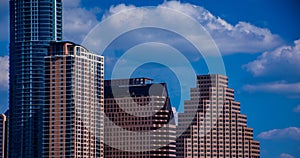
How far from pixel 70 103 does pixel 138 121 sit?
14.6 m

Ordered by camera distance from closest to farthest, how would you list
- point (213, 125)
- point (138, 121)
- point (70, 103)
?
point (70, 103), point (138, 121), point (213, 125)

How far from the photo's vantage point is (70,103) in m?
127

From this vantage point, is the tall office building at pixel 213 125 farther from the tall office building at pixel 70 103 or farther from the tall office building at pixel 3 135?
the tall office building at pixel 3 135

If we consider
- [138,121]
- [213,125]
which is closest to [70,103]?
[138,121]

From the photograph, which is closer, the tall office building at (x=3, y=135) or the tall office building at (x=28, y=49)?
the tall office building at (x=28, y=49)

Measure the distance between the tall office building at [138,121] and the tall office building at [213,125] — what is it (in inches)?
89.8

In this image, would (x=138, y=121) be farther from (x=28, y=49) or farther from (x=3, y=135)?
(x=3, y=135)

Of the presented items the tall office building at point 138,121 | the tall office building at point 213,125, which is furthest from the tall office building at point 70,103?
the tall office building at point 213,125

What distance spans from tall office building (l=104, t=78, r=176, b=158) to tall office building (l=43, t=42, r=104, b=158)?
7.61 meters

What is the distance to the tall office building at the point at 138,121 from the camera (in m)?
136

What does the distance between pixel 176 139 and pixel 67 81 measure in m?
20.7

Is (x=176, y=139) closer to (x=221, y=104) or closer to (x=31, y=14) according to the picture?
(x=221, y=104)

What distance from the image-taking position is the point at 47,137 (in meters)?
126

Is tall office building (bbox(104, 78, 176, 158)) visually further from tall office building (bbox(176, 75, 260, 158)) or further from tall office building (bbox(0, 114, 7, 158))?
tall office building (bbox(0, 114, 7, 158))
